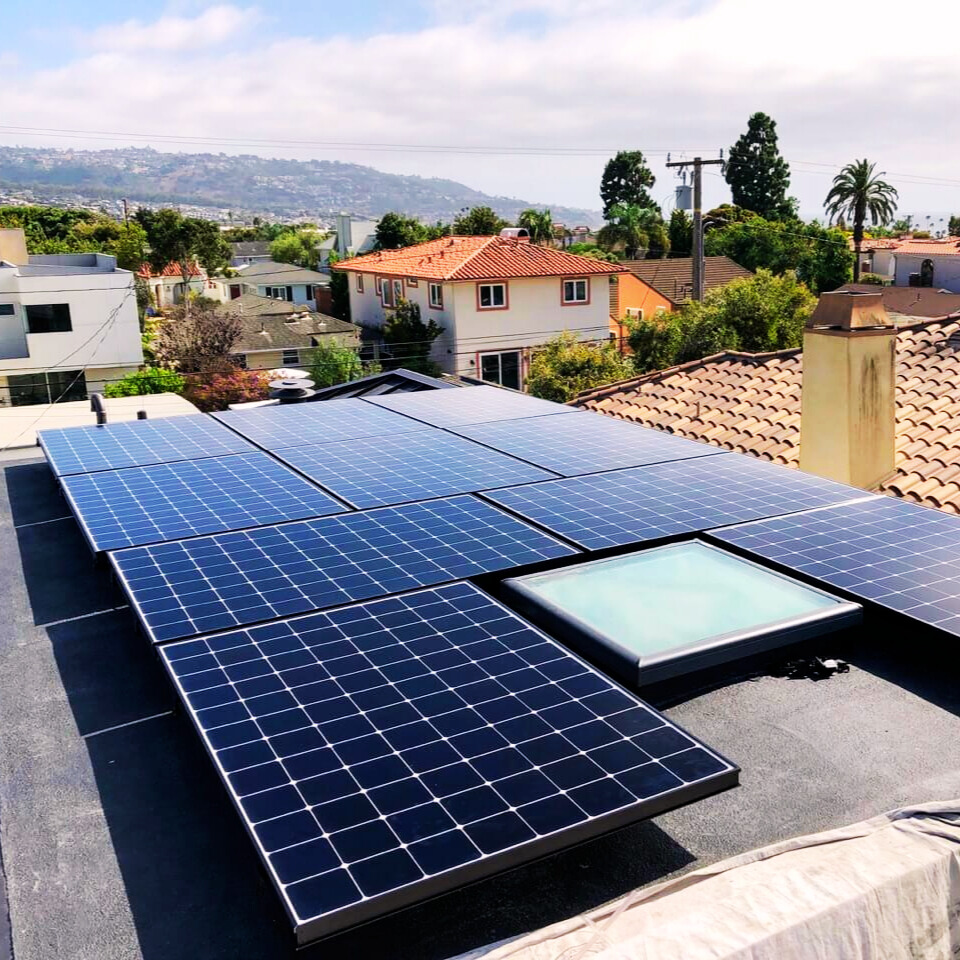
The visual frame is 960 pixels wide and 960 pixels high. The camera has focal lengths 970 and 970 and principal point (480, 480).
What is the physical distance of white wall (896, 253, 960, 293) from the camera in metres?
77.6

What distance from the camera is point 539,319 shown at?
5647 centimetres

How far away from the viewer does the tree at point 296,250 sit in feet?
470

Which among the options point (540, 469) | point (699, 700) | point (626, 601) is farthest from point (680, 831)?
point (540, 469)

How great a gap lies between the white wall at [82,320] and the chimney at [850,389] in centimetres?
4846

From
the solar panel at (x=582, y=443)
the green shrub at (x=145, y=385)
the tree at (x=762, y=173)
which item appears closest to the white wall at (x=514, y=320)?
the green shrub at (x=145, y=385)

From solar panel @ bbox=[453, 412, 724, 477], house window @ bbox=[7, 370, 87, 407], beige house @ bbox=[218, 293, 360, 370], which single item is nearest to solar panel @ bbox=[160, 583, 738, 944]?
solar panel @ bbox=[453, 412, 724, 477]

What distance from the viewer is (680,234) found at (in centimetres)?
9775

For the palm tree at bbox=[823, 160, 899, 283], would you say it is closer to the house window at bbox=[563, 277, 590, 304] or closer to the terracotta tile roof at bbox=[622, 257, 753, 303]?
the terracotta tile roof at bbox=[622, 257, 753, 303]

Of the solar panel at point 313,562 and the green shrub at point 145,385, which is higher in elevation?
the solar panel at point 313,562

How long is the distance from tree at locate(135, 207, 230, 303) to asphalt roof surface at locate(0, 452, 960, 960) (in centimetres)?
8346

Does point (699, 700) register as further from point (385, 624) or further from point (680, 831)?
point (385, 624)

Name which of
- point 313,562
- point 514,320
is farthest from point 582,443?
point 514,320

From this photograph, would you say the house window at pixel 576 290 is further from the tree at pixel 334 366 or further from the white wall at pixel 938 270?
the white wall at pixel 938 270

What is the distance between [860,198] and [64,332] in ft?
189
